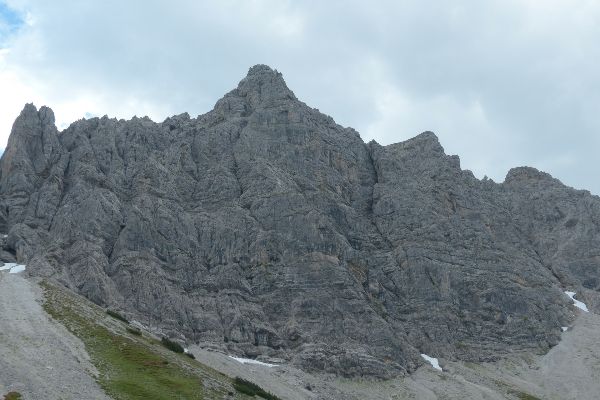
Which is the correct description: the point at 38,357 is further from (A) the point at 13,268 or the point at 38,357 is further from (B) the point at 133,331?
(A) the point at 13,268

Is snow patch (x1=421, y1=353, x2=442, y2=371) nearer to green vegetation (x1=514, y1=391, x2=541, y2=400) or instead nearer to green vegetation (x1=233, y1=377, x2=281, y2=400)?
green vegetation (x1=514, y1=391, x2=541, y2=400)

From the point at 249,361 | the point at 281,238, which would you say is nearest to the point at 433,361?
the point at 249,361

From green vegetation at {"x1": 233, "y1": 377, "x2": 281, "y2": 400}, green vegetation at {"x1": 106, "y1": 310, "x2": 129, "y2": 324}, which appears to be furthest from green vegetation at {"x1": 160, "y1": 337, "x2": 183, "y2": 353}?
green vegetation at {"x1": 233, "y1": 377, "x2": 281, "y2": 400}

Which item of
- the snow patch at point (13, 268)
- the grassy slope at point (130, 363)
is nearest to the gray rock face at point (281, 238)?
the snow patch at point (13, 268)

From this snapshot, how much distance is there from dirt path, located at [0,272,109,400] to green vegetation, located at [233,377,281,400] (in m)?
16.4

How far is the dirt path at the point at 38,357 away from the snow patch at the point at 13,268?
1748 cm

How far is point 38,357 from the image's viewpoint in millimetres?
57031

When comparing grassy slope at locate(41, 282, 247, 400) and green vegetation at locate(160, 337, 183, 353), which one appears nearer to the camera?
grassy slope at locate(41, 282, 247, 400)

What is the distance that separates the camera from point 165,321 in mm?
95188

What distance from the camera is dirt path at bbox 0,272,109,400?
49.6 meters

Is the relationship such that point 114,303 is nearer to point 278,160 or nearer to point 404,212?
point 278,160

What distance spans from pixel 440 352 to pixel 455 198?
40.6 metres

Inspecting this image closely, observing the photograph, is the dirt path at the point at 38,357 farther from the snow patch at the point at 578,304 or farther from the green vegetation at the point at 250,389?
the snow patch at the point at 578,304

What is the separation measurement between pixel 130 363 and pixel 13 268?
42043mm
